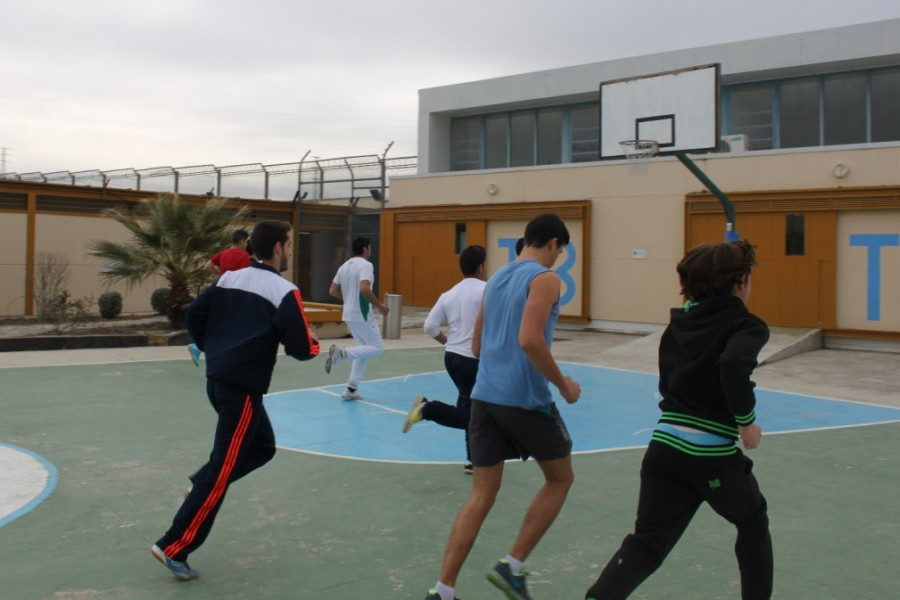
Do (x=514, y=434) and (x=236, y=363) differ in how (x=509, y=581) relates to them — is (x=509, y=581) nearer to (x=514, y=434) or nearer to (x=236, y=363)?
(x=514, y=434)

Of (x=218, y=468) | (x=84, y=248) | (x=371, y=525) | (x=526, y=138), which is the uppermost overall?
(x=526, y=138)

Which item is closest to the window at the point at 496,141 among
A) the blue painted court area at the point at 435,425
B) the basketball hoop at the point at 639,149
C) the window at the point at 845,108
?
the window at the point at 845,108

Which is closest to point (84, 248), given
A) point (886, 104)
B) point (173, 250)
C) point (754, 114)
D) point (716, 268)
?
point (173, 250)

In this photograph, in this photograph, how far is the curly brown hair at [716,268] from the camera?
11.3ft

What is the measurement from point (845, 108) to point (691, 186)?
4894 mm

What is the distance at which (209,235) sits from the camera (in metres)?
16.0

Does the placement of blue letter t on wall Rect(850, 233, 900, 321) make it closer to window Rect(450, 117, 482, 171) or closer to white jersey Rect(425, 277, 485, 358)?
window Rect(450, 117, 482, 171)

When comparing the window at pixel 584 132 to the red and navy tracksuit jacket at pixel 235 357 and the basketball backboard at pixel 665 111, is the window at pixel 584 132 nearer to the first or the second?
the basketball backboard at pixel 665 111

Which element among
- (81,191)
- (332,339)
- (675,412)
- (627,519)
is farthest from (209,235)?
(675,412)

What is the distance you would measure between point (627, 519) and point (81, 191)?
733 inches

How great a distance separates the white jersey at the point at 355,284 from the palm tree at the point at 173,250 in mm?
6982

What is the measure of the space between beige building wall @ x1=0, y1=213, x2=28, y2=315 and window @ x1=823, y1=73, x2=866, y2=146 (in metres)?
19.4

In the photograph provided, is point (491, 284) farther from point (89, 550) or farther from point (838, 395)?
point (838, 395)

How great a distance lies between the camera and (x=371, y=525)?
5195 mm
